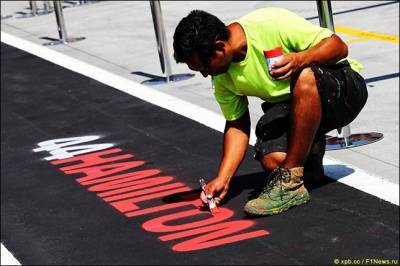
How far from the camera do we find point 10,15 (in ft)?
66.9

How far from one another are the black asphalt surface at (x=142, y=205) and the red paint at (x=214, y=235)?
64 mm

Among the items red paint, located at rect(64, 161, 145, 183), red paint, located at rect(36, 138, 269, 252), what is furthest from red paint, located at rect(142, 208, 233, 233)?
red paint, located at rect(64, 161, 145, 183)

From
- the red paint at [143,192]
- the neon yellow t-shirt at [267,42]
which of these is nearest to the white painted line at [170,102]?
the red paint at [143,192]

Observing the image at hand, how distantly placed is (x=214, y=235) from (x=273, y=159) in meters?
2.12

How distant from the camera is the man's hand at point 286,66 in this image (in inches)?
173

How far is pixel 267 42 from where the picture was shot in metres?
4.65

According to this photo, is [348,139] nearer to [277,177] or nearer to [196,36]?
[277,177]

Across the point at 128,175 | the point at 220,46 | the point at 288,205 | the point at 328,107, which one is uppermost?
the point at 220,46

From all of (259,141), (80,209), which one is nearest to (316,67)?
(259,141)

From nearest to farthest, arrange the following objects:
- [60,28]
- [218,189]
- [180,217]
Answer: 1. [218,189]
2. [180,217]
3. [60,28]

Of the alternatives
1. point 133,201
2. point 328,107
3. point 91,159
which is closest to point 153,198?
point 133,201

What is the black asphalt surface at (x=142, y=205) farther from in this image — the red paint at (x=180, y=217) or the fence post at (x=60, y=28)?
the fence post at (x=60, y=28)

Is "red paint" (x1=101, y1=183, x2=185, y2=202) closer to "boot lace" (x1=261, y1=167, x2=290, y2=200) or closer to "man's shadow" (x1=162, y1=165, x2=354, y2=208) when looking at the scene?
"man's shadow" (x1=162, y1=165, x2=354, y2=208)

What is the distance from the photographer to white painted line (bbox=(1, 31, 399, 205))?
767cm
